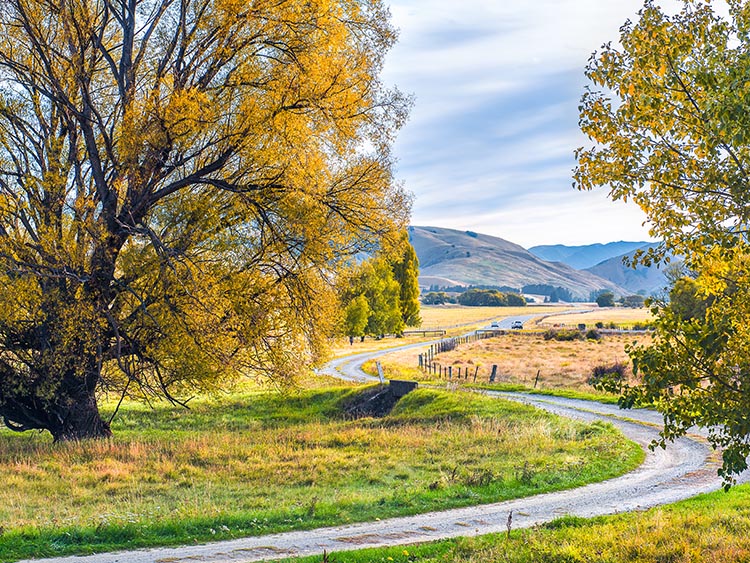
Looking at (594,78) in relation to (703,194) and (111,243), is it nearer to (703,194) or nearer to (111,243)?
(703,194)

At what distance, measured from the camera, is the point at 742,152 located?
23.2 ft

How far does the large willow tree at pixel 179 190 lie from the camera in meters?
18.8

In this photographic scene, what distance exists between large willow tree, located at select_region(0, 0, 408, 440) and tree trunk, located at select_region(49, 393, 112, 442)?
0.19ft

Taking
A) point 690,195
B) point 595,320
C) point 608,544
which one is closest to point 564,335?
point 595,320

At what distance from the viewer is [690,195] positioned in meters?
7.84

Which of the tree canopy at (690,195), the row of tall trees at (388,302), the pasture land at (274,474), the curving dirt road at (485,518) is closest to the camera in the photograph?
the tree canopy at (690,195)

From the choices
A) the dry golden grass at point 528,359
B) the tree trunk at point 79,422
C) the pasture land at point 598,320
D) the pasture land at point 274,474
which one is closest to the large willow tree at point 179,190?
the tree trunk at point 79,422

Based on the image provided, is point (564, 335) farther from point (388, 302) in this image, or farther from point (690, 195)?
point (690, 195)

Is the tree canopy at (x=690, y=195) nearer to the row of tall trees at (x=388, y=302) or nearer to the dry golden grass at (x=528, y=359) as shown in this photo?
the dry golden grass at (x=528, y=359)

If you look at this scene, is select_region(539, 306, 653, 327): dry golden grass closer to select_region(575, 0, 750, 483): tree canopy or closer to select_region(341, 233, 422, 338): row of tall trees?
select_region(341, 233, 422, 338): row of tall trees

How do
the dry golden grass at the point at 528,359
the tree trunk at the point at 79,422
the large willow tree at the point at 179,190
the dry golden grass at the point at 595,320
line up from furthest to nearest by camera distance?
1. the dry golden grass at the point at 595,320
2. the dry golden grass at the point at 528,359
3. the tree trunk at the point at 79,422
4. the large willow tree at the point at 179,190

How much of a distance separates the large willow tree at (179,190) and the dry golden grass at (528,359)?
75.9 feet

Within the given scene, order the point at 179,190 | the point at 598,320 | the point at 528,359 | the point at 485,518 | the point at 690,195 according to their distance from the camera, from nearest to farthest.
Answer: the point at 690,195 → the point at 485,518 → the point at 179,190 → the point at 528,359 → the point at 598,320

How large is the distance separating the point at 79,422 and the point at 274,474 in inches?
319
